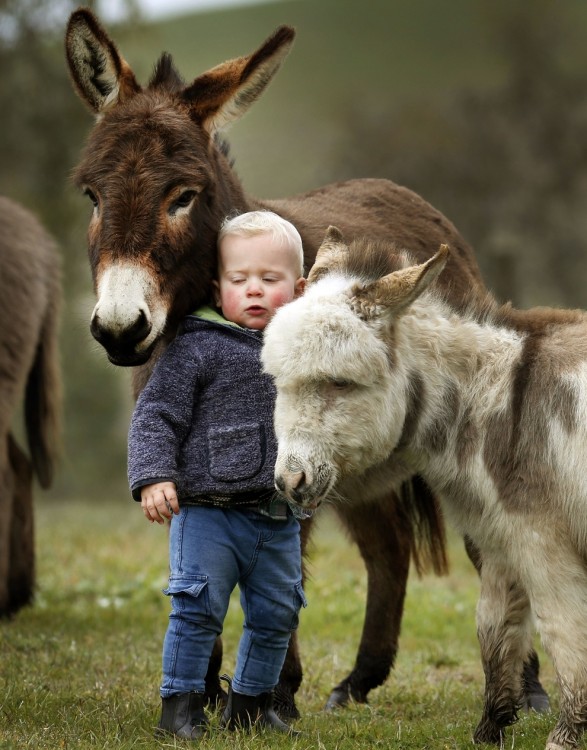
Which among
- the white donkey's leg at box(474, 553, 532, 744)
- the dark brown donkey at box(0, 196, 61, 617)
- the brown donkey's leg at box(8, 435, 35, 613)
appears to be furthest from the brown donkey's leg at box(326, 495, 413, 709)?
the brown donkey's leg at box(8, 435, 35, 613)

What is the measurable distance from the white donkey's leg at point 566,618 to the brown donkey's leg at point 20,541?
483 cm

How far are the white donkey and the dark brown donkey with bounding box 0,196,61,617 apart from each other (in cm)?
384

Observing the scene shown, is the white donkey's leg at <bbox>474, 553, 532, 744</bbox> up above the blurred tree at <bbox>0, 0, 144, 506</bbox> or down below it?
below

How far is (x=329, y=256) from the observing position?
13.6 ft

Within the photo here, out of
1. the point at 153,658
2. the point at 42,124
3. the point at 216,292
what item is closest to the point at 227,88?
the point at 216,292

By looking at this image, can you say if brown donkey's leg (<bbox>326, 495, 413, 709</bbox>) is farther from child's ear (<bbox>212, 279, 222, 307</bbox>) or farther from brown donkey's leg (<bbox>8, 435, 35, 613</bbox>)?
brown donkey's leg (<bbox>8, 435, 35, 613</bbox>)

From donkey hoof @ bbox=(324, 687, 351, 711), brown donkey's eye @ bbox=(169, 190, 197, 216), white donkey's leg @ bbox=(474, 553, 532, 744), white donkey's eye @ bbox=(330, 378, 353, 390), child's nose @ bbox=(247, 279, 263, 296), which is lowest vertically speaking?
donkey hoof @ bbox=(324, 687, 351, 711)

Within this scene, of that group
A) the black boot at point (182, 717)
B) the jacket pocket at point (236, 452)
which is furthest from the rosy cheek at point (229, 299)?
the black boot at point (182, 717)

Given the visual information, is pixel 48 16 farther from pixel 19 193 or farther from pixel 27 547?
pixel 27 547

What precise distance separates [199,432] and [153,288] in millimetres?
583

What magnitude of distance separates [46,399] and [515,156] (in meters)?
17.6

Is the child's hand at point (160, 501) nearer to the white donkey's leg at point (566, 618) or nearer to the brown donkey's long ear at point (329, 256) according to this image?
the brown donkey's long ear at point (329, 256)

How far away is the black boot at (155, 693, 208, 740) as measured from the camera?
4031 millimetres

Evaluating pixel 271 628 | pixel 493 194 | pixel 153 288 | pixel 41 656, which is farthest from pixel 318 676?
pixel 493 194
